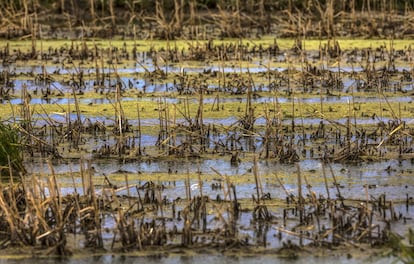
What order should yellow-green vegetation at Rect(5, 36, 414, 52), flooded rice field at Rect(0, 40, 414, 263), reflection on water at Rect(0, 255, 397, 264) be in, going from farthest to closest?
yellow-green vegetation at Rect(5, 36, 414, 52)
flooded rice field at Rect(0, 40, 414, 263)
reflection on water at Rect(0, 255, 397, 264)

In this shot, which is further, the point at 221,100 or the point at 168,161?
the point at 221,100

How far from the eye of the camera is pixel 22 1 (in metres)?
15.6

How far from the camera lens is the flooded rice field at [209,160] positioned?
5344 millimetres

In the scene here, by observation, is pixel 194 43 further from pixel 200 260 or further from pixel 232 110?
pixel 200 260

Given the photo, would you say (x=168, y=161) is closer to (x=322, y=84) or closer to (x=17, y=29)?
(x=322, y=84)

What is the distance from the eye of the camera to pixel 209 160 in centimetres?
731

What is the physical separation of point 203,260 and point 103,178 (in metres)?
1.75

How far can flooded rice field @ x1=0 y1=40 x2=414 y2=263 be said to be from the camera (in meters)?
5.34

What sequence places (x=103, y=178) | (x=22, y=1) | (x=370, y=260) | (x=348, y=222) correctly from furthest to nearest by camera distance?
1. (x=22, y=1)
2. (x=103, y=178)
3. (x=348, y=222)
4. (x=370, y=260)

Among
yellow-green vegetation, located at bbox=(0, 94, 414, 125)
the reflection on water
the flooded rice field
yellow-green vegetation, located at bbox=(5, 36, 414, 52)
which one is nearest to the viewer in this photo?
the reflection on water

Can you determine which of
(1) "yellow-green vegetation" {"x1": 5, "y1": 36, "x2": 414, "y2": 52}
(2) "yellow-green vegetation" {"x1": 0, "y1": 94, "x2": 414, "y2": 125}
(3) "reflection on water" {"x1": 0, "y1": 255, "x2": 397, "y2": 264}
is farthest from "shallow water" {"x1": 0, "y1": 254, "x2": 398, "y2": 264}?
(1) "yellow-green vegetation" {"x1": 5, "y1": 36, "x2": 414, "y2": 52}

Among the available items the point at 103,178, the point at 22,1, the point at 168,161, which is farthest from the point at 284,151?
the point at 22,1

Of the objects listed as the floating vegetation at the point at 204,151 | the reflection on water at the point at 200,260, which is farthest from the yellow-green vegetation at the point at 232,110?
the reflection on water at the point at 200,260

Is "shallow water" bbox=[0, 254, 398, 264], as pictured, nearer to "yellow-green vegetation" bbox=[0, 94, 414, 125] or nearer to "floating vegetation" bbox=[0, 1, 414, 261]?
"floating vegetation" bbox=[0, 1, 414, 261]
